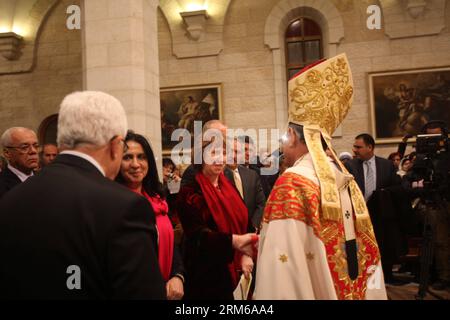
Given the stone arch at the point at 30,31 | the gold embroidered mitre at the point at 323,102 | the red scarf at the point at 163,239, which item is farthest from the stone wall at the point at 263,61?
the red scarf at the point at 163,239

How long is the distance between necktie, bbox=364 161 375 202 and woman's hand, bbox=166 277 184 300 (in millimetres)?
4094

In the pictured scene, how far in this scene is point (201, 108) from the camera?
10.2 m

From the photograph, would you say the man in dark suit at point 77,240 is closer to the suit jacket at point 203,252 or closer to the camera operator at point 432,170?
the suit jacket at point 203,252

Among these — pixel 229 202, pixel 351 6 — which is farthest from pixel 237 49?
pixel 229 202

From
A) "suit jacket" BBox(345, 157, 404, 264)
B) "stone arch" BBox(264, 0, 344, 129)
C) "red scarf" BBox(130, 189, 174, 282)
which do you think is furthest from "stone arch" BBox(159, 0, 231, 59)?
"red scarf" BBox(130, 189, 174, 282)

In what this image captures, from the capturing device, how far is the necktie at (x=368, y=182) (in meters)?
6.30

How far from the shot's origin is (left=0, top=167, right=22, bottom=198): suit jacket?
3.80m

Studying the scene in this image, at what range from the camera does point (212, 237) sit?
284cm

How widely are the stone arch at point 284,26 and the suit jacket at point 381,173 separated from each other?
11.9 feet

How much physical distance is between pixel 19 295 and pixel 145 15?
16.8 feet

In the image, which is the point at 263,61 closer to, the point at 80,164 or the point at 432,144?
the point at 432,144

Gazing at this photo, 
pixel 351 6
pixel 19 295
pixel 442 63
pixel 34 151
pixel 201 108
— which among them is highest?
pixel 351 6

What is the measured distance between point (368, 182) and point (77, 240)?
549 cm

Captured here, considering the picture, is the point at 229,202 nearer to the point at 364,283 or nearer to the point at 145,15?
the point at 364,283
